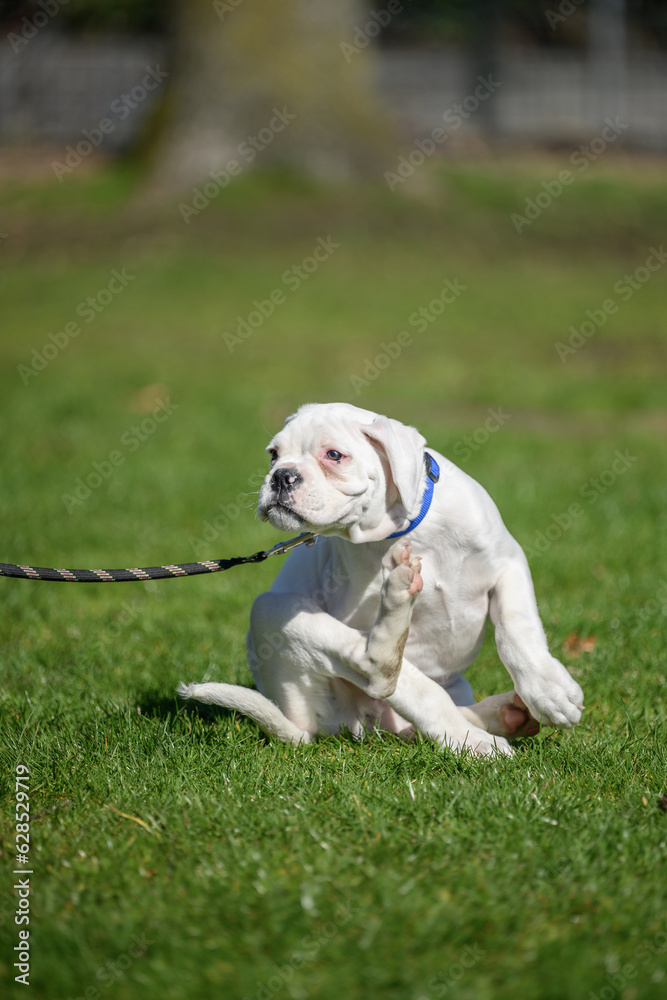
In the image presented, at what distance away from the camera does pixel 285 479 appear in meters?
3.17

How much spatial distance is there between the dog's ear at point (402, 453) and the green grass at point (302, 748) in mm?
836

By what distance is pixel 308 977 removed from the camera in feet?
7.73

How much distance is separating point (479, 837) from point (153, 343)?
9.84 meters

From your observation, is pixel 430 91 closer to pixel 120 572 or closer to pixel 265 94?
pixel 265 94

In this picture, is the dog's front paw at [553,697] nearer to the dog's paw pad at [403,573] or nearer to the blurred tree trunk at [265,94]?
the dog's paw pad at [403,573]

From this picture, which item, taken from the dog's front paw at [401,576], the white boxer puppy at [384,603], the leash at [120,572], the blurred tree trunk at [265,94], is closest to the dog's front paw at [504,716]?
the white boxer puppy at [384,603]

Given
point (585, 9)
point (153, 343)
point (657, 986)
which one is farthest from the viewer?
point (585, 9)

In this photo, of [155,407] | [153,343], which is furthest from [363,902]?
[153,343]

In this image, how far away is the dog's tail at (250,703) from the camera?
3.39 metres

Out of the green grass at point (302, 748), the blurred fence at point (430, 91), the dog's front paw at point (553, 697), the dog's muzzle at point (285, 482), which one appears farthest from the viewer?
the blurred fence at point (430, 91)

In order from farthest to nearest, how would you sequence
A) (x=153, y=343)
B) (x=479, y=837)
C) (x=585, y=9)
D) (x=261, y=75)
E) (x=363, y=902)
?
(x=585, y=9) → (x=261, y=75) → (x=153, y=343) → (x=479, y=837) → (x=363, y=902)

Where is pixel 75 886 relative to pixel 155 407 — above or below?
above

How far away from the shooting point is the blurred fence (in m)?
26.3

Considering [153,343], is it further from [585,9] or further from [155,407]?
[585,9]
